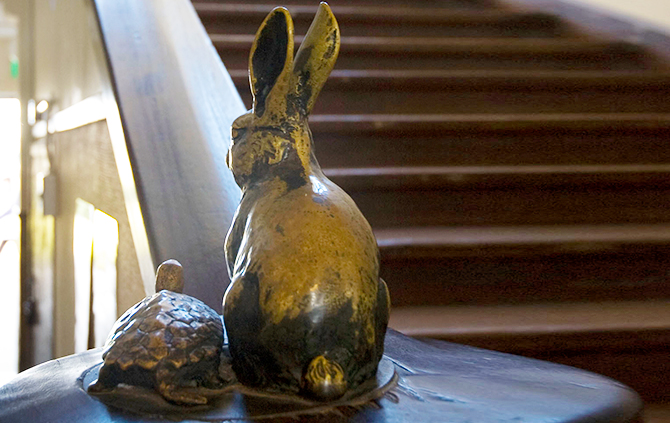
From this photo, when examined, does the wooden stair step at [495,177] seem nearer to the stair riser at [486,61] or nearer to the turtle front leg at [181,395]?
the stair riser at [486,61]

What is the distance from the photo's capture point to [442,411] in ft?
1.96

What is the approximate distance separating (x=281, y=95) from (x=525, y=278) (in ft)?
3.52

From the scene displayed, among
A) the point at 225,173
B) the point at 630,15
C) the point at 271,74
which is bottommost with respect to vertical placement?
the point at 225,173

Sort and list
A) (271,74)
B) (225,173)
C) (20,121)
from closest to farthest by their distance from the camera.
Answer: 1. (271,74)
2. (225,173)
3. (20,121)

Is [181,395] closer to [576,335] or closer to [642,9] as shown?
[576,335]

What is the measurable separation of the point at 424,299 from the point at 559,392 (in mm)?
938

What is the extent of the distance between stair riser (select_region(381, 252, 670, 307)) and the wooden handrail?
0.52 metres

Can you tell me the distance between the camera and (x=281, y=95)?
0.70 metres

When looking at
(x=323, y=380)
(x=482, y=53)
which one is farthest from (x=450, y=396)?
(x=482, y=53)

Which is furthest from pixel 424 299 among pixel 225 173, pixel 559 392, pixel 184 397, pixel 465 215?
pixel 184 397

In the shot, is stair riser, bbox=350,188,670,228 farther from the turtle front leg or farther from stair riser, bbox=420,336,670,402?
the turtle front leg

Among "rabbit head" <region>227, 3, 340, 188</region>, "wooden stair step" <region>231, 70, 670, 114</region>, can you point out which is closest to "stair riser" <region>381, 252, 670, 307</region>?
"wooden stair step" <region>231, 70, 670, 114</region>

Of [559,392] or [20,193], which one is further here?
[20,193]

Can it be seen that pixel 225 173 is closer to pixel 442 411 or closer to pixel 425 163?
pixel 442 411
